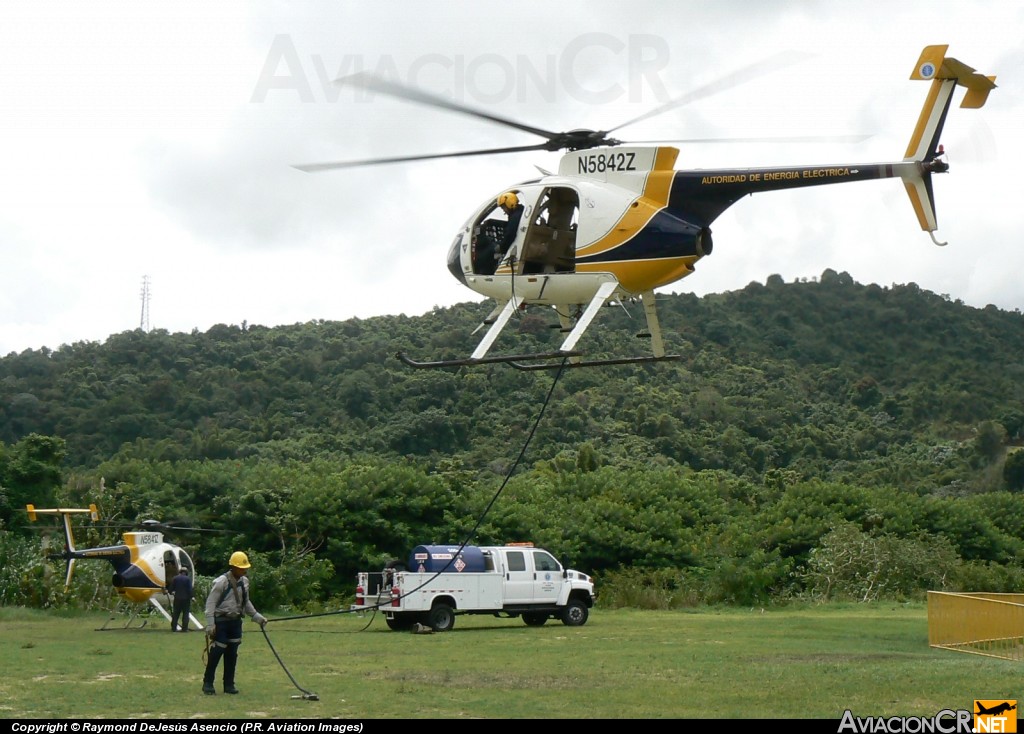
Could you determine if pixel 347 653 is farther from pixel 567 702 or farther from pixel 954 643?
→ pixel 954 643

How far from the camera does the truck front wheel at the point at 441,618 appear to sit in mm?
24062

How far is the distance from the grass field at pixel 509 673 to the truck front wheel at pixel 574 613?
0.69 meters

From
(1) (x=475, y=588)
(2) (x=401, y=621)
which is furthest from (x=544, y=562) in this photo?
(2) (x=401, y=621)

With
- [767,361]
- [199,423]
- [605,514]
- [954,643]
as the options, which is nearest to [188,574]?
[954,643]

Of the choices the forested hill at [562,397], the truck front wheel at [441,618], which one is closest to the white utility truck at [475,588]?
the truck front wheel at [441,618]

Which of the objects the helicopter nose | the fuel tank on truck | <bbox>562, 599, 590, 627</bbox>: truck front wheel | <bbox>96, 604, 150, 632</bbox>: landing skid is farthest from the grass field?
the helicopter nose

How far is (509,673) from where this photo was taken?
51.4ft

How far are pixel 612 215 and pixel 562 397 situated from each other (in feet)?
162

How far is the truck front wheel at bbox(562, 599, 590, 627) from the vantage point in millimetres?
25984

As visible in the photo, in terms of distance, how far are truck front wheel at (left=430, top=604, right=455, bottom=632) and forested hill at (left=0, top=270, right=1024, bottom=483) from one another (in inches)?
978

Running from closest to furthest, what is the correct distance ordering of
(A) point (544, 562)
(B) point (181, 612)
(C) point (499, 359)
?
(C) point (499, 359), (B) point (181, 612), (A) point (544, 562)

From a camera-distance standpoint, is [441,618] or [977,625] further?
[441,618]

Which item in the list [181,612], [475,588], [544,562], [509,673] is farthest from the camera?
[544,562]

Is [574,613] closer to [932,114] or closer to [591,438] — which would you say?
[932,114]
